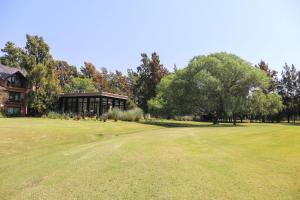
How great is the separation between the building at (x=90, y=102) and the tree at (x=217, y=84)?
1031 centimetres

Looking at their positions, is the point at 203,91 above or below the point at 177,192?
above

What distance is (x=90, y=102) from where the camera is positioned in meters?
44.8

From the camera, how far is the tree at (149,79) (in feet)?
216

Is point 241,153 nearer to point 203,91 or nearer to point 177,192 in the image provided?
point 177,192

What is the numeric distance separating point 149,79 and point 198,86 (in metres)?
31.3

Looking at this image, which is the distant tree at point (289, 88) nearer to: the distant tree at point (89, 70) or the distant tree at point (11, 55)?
the distant tree at point (89, 70)

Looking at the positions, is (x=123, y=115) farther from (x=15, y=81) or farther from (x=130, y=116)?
(x=15, y=81)

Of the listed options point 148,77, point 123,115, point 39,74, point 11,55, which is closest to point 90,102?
point 39,74

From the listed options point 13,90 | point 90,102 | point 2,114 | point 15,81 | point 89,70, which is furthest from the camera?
point 89,70

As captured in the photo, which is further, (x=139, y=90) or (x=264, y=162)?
(x=139, y=90)

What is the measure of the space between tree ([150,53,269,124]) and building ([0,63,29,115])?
23.9 meters

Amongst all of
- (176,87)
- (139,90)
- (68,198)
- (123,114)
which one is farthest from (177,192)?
(139,90)

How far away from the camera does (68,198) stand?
6984 mm

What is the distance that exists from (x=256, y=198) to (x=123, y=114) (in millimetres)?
29298
